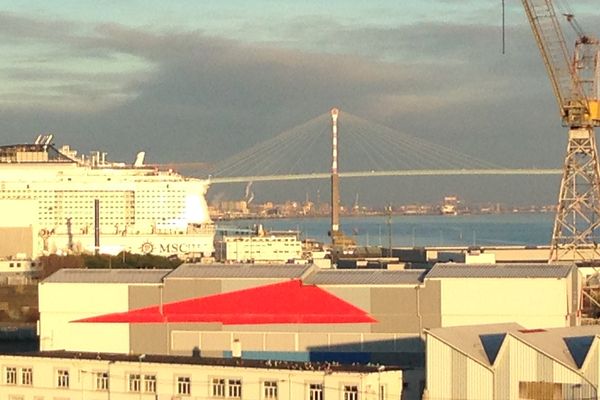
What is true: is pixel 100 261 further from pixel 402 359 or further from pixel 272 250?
pixel 402 359

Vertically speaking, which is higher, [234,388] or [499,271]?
[499,271]

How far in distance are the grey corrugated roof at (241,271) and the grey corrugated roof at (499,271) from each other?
2032mm

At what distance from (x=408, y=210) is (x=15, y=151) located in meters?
90.6

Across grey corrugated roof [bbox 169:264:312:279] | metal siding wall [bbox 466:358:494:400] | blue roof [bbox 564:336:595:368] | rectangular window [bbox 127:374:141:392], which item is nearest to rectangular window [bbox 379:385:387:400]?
metal siding wall [bbox 466:358:494:400]

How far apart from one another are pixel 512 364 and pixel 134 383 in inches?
184

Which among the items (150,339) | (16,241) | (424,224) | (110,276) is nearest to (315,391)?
(150,339)

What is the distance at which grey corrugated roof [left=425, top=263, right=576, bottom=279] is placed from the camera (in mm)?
22433

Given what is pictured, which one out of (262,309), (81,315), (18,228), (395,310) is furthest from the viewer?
(18,228)

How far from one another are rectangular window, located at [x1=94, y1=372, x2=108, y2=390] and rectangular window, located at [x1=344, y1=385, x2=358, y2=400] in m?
3.13

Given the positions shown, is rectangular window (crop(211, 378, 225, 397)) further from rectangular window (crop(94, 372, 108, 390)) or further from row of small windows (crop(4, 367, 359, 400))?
rectangular window (crop(94, 372, 108, 390))

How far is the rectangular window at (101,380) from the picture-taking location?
1977 centimetres

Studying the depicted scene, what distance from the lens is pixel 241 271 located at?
2403cm

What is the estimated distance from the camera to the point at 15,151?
7050cm

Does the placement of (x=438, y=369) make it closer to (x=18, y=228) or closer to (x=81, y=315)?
(x=81, y=315)
